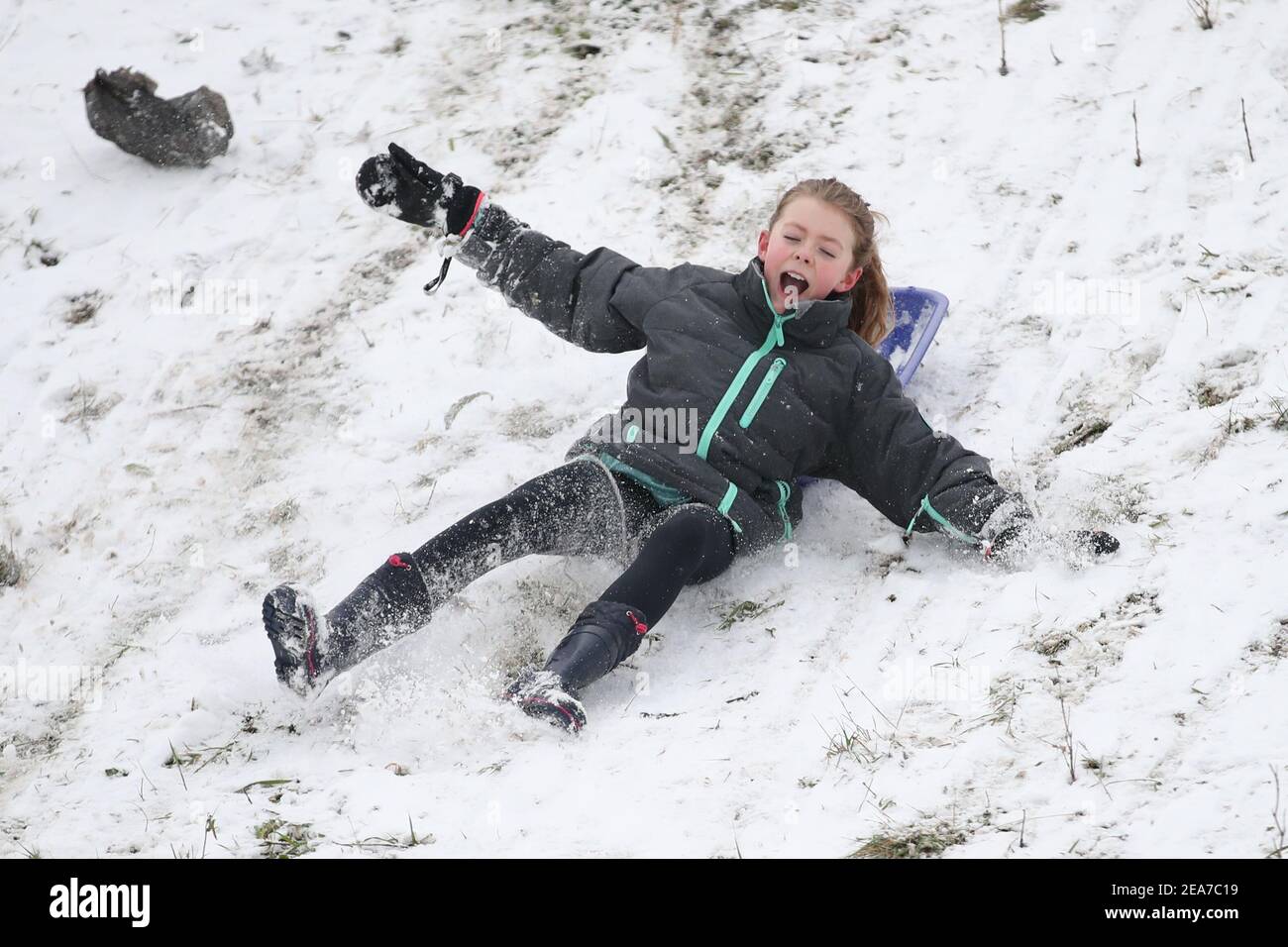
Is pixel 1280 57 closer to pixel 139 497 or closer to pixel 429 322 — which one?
pixel 429 322

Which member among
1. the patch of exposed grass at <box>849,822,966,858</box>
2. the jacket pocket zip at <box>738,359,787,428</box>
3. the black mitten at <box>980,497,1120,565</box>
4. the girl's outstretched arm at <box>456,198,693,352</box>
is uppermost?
the girl's outstretched arm at <box>456,198,693,352</box>

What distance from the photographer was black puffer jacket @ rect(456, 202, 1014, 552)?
11.2ft

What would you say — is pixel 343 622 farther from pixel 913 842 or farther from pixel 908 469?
pixel 908 469

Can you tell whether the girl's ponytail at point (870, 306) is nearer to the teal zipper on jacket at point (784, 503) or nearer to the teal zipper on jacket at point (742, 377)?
the teal zipper on jacket at point (742, 377)

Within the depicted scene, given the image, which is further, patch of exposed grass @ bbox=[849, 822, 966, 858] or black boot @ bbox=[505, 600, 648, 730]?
black boot @ bbox=[505, 600, 648, 730]

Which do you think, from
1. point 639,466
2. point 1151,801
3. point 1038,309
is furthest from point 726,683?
point 1038,309

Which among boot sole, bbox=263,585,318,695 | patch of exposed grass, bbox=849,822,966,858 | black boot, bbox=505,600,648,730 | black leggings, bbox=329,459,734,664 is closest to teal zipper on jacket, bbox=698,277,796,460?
black leggings, bbox=329,459,734,664

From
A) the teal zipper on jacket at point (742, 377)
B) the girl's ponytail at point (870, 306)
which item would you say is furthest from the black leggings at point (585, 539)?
the girl's ponytail at point (870, 306)

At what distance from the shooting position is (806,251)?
11.7 feet

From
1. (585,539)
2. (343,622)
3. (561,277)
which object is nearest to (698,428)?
(585,539)

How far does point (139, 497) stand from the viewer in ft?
12.7

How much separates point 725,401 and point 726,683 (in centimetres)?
87

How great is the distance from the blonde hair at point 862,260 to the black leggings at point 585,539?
941 millimetres

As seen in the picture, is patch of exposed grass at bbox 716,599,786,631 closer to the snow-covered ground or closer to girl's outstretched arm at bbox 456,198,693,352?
the snow-covered ground
